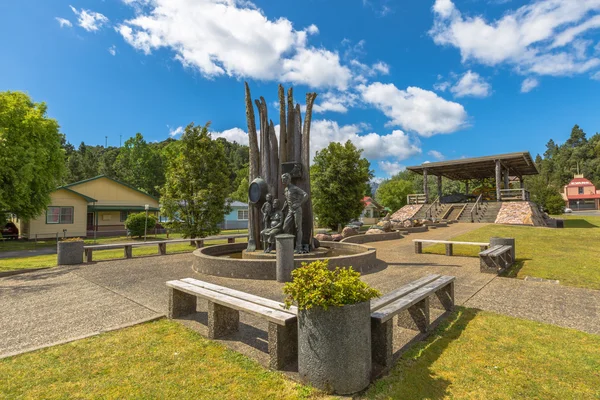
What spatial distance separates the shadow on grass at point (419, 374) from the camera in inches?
105

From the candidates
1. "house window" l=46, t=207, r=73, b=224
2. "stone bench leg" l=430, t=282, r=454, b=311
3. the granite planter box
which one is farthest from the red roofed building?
"house window" l=46, t=207, r=73, b=224

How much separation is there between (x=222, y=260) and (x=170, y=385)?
15.3 ft

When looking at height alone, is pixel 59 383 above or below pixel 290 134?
below

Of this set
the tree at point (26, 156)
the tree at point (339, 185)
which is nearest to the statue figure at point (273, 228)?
the tree at point (339, 185)

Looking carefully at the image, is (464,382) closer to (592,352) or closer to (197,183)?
(592,352)

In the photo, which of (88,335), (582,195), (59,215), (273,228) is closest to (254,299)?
(88,335)

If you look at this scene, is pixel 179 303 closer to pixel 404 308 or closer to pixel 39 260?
pixel 404 308

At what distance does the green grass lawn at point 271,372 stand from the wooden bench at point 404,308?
0.72ft

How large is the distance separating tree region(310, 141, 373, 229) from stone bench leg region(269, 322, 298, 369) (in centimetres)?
2053

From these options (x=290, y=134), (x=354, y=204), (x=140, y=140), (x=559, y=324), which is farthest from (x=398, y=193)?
(x=559, y=324)

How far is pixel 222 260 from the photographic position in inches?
293

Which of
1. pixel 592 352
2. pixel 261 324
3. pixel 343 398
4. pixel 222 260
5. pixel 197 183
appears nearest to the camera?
pixel 343 398

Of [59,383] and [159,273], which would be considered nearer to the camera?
[59,383]

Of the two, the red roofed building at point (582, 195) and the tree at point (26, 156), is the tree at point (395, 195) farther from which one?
the tree at point (26, 156)
